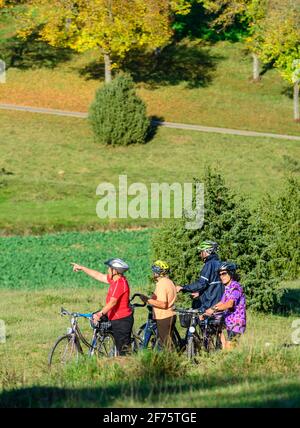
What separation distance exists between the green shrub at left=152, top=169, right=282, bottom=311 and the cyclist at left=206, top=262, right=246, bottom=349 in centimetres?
717

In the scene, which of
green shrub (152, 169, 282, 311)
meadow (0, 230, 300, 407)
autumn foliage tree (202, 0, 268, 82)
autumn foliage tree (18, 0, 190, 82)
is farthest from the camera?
autumn foliage tree (202, 0, 268, 82)

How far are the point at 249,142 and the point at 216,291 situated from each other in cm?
4281

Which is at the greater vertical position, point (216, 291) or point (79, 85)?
point (79, 85)

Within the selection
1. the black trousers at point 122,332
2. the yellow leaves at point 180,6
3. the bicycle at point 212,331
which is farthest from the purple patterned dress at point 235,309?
the yellow leaves at point 180,6

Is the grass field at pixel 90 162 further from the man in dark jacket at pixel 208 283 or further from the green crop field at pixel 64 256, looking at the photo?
the man in dark jacket at pixel 208 283

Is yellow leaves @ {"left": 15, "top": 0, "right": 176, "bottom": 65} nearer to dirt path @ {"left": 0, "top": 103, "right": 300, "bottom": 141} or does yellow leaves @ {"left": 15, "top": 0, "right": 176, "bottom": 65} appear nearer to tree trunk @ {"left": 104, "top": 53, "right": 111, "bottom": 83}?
tree trunk @ {"left": 104, "top": 53, "right": 111, "bottom": 83}

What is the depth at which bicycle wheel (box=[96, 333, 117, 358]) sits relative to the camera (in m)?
15.4

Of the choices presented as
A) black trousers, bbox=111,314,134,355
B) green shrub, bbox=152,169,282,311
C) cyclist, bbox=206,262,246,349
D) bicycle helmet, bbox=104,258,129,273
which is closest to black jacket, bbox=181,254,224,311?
cyclist, bbox=206,262,246,349

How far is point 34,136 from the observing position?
58906 millimetres

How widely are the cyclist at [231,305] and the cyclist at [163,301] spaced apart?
1.89ft

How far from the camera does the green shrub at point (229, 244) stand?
22969 millimetres

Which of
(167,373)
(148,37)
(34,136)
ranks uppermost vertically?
(148,37)

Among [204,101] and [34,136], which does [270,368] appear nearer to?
[34,136]
